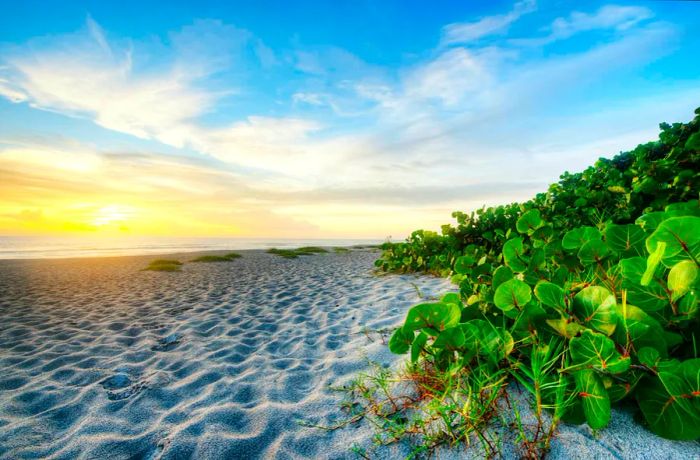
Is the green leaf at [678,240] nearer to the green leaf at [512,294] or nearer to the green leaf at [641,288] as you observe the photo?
the green leaf at [641,288]

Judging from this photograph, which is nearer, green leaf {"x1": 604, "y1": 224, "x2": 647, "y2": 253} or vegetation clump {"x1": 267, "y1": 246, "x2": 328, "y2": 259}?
green leaf {"x1": 604, "y1": 224, "x2": 647, "y2": 253}

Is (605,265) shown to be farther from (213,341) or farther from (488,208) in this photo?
(488,208)

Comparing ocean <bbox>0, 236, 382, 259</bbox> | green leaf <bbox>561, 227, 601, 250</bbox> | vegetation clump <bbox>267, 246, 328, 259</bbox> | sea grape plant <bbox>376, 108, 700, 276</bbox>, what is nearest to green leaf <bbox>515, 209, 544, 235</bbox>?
sea grape plant <bbox>376, 108, 700, 276</bbox>

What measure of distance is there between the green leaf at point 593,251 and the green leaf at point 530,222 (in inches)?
17.1

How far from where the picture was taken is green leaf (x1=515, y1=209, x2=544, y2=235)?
6.22 feet

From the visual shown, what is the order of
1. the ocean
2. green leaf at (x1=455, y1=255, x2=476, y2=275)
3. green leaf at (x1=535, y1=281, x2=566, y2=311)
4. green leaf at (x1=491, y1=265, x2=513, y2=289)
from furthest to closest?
the ocean
green leaf at (x1=455, y1=255, x2=476, y2=275)
green leaf at (x1=491, y1=265, x2=513, y2=289)
green leaf at (x1=535, y1=281, x2=566, y2=311)

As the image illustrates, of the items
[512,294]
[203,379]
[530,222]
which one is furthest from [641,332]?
[203,379]

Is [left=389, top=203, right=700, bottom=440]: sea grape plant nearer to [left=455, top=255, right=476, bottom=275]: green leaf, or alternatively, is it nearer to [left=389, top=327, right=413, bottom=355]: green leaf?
[left=389, top=327, right=413, bottom=355]: green leaf

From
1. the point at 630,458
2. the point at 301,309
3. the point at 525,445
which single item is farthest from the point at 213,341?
the point at 630,458

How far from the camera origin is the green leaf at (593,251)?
1440 millimetres

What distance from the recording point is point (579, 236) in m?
1.51

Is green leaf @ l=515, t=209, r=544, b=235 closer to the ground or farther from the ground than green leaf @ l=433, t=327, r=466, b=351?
farther from the ground

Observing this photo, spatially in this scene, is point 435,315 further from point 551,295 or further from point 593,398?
point 593,398

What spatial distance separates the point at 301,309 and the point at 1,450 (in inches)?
115
